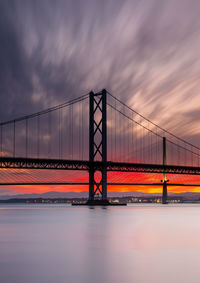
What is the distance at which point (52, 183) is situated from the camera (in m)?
63.7

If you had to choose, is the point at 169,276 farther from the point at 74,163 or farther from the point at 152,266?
the point at 74,163

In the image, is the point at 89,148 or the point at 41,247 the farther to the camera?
the point at 89,148

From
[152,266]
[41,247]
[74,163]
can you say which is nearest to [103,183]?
[74,163]

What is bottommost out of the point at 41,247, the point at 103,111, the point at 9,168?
the point at 41,247

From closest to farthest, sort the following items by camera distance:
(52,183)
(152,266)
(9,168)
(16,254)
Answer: (152,266) < (16,254) < (9,168) < (52,183)

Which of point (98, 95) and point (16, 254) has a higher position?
point (98, 95)

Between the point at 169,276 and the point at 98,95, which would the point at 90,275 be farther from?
the point at 98,95

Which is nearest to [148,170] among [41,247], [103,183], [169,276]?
[103,183]

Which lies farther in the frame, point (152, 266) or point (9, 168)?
point (9, 168)

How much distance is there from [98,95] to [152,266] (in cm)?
5779

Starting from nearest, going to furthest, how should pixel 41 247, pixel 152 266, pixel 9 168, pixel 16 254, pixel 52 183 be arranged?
1. pixel 152 266
2. pixel 16 254
3. pixel 41 247
4. pixel 9 168
5. pixel 52 183

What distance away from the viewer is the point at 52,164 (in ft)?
201

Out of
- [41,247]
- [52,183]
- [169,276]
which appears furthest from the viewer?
[52,183]

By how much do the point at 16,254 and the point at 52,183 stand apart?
52062 millimetres
